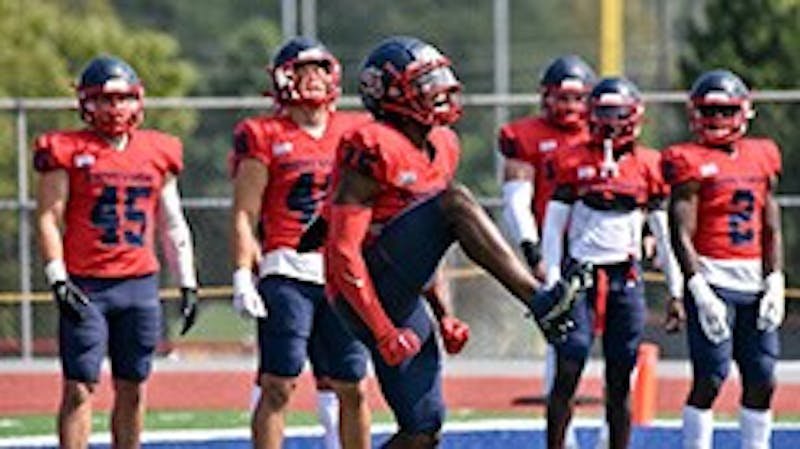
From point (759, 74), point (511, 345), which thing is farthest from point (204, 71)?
point (511, 345)

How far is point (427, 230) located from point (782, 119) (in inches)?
532

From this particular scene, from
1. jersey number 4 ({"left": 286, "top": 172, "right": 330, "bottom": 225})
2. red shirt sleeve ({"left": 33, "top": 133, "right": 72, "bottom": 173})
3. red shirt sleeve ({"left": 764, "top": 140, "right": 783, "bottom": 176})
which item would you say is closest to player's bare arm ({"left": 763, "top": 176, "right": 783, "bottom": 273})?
red shirt sleeve ({"left": 764, "top": 140, "right": 783, "bottom": 176})

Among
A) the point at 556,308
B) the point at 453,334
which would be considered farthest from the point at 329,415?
the point at 556,308

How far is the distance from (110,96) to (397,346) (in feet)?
9.62

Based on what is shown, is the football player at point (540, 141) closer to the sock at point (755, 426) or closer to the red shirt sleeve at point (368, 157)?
the sock at point (755, 426)

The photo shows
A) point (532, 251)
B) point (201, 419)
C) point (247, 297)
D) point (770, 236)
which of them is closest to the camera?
point (247, 297)

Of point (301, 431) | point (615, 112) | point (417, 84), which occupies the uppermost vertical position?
point (417, 84)

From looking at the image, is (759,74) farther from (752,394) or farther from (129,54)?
(752,394)

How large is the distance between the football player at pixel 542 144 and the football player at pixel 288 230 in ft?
5.63

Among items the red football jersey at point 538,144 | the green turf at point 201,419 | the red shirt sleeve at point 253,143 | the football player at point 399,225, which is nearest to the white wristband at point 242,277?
the red shirt sleeve at point 253,143

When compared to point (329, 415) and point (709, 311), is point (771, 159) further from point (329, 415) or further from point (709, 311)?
point (329, 415)

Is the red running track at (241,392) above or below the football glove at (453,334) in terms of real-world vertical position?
below

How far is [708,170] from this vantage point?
43.8 feet

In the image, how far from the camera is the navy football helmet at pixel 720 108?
13367 mm
